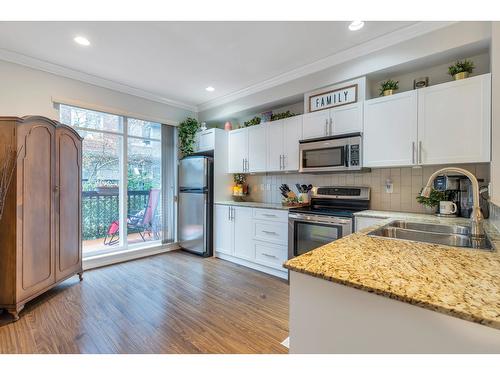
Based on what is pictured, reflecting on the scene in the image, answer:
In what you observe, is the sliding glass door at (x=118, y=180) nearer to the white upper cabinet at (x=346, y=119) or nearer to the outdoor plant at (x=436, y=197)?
the white upper cabinet at (x=346, y=119)

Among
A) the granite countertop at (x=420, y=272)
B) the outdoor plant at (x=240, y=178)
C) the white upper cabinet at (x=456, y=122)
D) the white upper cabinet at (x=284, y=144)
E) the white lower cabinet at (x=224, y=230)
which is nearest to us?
the granite countertop at (x=420, y=272)

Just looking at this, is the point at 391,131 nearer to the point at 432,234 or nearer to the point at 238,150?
the point at 432,234

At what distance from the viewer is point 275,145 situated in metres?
3.53

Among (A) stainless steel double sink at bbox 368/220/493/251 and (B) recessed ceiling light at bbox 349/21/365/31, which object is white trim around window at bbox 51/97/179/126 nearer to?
(B) recessed ceiling light at bbox 349/21/365/31

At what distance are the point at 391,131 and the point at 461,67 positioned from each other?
732mm

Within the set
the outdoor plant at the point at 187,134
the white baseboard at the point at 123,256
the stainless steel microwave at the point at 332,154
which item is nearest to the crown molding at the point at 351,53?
the stainless steel microwave at the point at 332,154

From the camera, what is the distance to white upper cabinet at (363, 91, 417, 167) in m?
2.39

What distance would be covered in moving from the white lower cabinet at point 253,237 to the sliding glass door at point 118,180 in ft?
3.94

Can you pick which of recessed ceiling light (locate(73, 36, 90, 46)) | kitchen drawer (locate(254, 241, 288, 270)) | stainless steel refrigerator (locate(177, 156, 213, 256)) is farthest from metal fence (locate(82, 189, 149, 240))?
kitchen drawer (locate(254, 241, 288, 270))

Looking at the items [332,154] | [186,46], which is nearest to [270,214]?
[332,154]

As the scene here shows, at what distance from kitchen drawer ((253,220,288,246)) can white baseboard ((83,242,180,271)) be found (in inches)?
71.6

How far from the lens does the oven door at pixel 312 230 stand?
264cm
